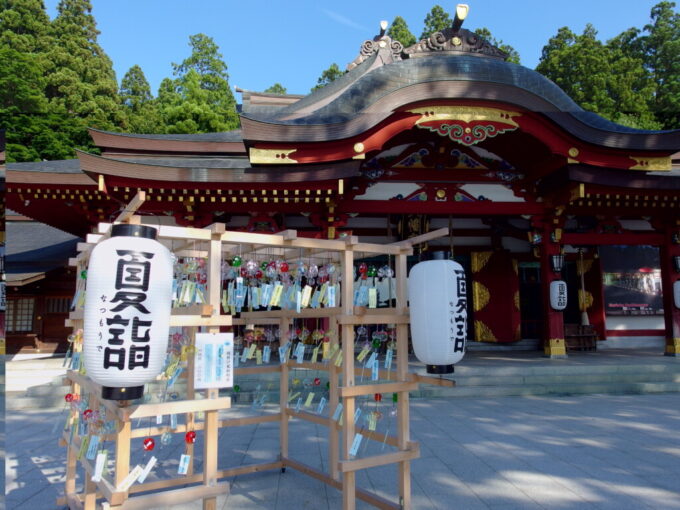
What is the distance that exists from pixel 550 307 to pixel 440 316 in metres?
Result: 8.53

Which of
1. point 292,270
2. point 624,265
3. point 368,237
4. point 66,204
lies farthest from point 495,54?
point 66,204

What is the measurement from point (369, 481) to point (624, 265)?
43.2ft

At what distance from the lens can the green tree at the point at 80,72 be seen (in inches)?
1264

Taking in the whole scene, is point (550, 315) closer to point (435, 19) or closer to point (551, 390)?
point (551, 390)

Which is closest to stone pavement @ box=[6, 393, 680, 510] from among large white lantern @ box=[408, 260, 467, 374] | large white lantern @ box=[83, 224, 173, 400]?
large white lantern @ box=[408, 260, 467, 374]

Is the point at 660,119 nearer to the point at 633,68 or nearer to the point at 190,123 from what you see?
the point at 633,68

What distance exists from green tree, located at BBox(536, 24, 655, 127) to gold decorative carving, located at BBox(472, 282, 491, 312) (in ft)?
74.3

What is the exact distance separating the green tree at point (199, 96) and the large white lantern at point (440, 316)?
28715mm

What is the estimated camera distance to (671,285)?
37.3ft

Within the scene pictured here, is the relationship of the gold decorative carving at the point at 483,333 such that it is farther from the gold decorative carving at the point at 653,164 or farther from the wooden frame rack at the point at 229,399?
the wooden frame rack at the point at 229,399

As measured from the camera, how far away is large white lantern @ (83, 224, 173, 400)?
282 cm

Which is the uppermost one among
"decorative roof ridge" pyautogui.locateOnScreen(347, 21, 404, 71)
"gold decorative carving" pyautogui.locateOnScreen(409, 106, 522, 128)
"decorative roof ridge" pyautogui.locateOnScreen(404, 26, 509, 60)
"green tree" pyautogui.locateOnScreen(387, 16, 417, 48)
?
"green tree" pyautogui.locateOnScreen(387, 16, 417, 48)

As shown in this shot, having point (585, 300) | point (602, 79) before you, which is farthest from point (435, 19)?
point (585, 300)

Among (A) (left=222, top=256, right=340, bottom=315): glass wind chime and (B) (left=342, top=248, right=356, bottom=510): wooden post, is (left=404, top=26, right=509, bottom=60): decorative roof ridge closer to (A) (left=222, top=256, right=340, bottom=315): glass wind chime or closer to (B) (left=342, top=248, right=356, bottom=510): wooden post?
(A) (left=222, top=256, right=340, bottom=315): glass wind chime
